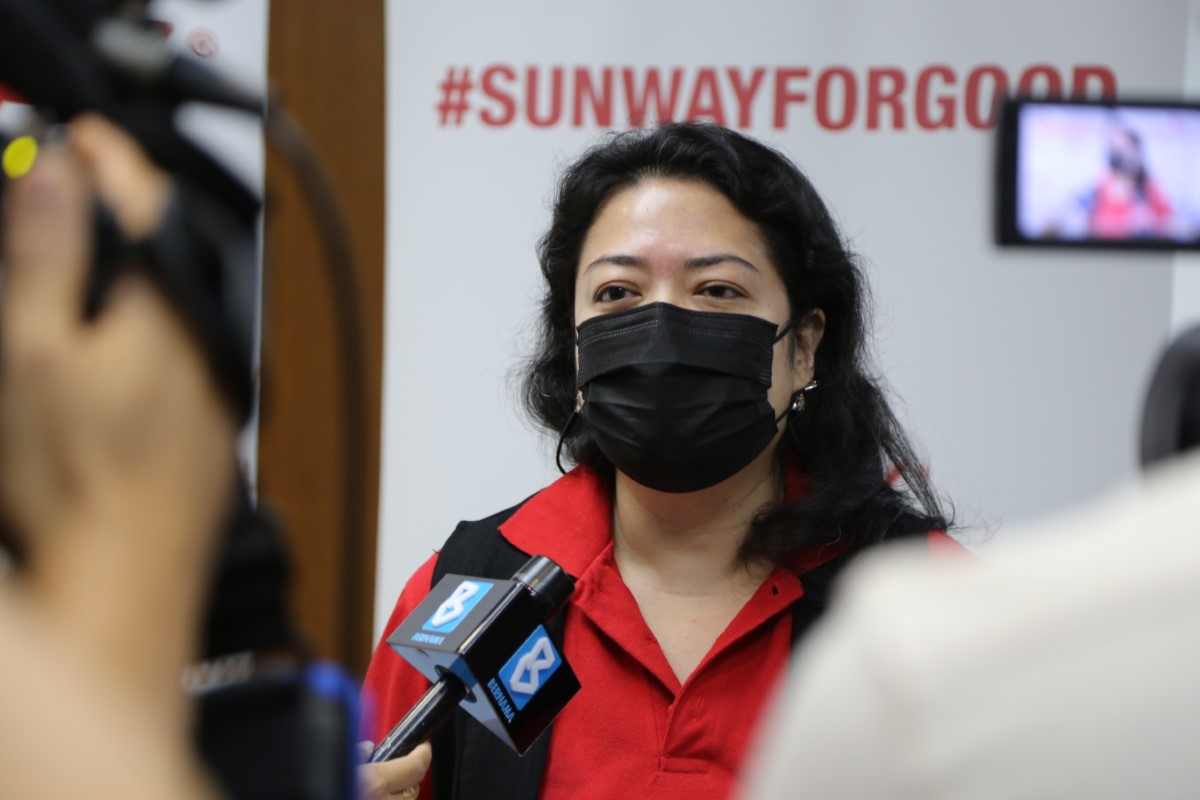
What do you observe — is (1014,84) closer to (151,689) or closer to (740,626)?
(740,626)

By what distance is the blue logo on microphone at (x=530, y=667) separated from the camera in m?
1.31

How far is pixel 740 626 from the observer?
1.71m

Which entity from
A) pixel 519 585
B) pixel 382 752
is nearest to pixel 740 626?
pixel 519 585

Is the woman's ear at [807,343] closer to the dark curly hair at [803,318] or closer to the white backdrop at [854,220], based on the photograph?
the dark curly hair at [803,318]

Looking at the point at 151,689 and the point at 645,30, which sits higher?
the point at 645,30

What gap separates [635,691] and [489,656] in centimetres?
46

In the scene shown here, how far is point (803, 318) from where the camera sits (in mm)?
1944

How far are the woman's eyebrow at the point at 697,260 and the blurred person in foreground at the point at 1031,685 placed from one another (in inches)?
56.2

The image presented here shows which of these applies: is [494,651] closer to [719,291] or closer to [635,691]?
[635,691]

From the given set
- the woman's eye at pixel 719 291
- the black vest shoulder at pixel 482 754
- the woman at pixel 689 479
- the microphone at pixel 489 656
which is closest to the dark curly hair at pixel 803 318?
the woman at pixel 689 479

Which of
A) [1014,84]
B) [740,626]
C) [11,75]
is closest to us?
[11,75]

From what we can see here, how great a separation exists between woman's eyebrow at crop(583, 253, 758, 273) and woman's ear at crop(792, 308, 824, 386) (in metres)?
0.16

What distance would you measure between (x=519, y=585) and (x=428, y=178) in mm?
A: 1446

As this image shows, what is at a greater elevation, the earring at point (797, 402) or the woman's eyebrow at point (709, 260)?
the woman's eyebrow at point (709, 260)
